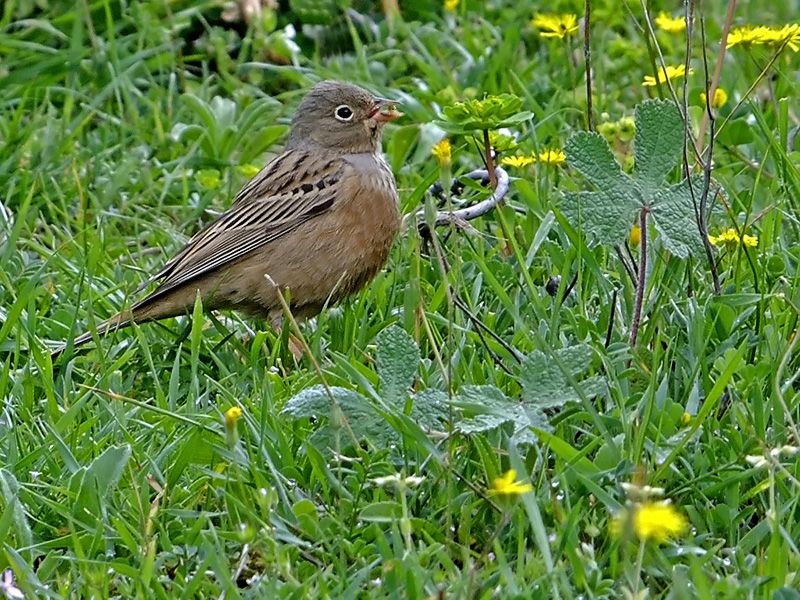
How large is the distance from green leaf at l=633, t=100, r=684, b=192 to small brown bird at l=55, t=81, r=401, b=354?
148cm

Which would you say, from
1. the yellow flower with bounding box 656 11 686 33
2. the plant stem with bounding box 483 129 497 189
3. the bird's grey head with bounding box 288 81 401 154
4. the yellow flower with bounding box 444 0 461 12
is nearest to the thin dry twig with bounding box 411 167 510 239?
the plant stem with bounding box 483 129 497 189

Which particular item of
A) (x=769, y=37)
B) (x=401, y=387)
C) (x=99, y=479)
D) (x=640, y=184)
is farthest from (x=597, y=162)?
(x=99, y=479)

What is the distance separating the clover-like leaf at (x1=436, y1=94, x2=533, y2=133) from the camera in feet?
15.9

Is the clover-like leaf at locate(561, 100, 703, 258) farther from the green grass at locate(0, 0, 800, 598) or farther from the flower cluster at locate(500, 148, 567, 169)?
the flower cluster at locate(500, 148, 567, 169)

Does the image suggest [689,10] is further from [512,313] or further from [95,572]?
[95,572]

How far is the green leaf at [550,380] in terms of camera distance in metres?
4.04

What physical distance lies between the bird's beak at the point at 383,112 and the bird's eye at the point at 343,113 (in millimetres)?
89

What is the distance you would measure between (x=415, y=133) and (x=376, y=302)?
1.49 m

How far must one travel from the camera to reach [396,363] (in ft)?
13.8

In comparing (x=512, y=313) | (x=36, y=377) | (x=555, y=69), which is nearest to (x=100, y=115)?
(x=555, y=69)

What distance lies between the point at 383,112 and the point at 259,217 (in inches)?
30.9

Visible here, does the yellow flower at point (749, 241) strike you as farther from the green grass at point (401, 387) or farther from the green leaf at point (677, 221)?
the green leaf at point (677, 221)

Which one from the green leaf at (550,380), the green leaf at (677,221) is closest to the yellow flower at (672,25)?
the green leaf at (677,221)

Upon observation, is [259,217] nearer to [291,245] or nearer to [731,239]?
[291,245]
